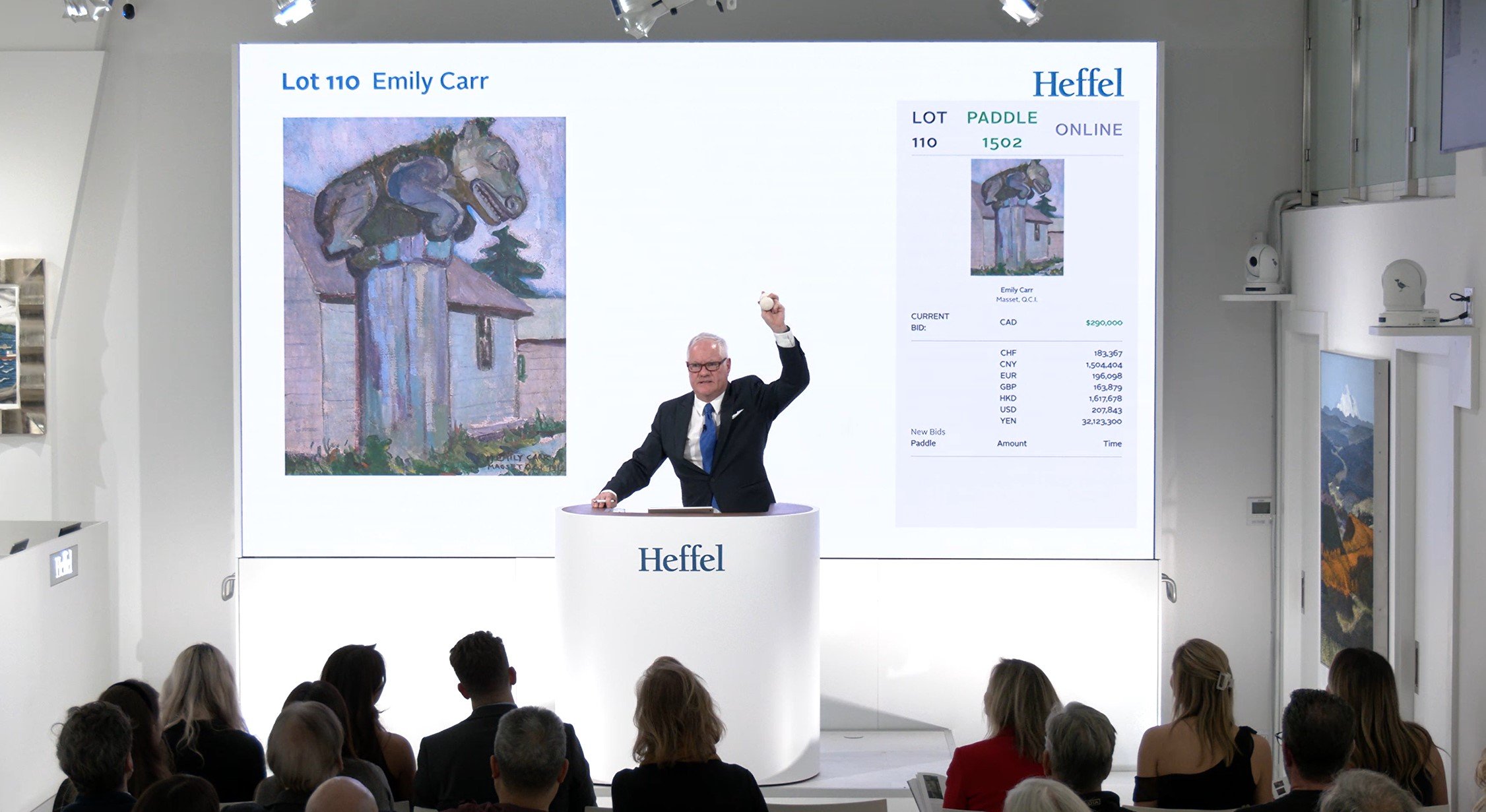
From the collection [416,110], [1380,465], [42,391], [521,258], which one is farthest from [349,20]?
[1380,465]

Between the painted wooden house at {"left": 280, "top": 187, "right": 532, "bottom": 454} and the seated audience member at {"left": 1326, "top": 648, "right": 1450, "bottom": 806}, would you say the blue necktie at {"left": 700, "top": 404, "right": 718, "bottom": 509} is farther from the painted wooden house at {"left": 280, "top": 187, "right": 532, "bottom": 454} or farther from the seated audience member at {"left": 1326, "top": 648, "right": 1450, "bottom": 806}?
the seated audience member at {"left": 1326, "top": 648, "right": 1450, "bottom": 806}

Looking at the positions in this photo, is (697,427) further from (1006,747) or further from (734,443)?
(1006,747)

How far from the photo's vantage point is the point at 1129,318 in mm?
6867

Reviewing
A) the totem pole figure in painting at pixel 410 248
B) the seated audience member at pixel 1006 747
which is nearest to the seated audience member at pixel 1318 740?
the seated audience member at pixel 1006 747

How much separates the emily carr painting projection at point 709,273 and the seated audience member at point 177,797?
3867mm

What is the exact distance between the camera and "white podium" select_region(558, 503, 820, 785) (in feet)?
18.6

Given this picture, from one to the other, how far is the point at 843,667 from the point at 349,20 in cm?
366

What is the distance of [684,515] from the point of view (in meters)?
5.66

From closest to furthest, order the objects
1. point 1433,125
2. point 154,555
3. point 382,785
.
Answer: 1. point 382,785
2. point 1433,125
3. point 154,555

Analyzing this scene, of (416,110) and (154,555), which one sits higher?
(416,110)

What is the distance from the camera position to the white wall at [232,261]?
7.11 metres

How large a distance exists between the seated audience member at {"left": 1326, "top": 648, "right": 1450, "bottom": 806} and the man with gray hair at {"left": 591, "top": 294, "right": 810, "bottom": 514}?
2468 mm

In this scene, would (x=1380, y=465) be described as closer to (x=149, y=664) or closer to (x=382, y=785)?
(x=382, y=785)

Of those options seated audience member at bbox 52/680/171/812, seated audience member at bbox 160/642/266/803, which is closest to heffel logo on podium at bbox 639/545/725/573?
seated audience member at bbox 160/642/266/803
